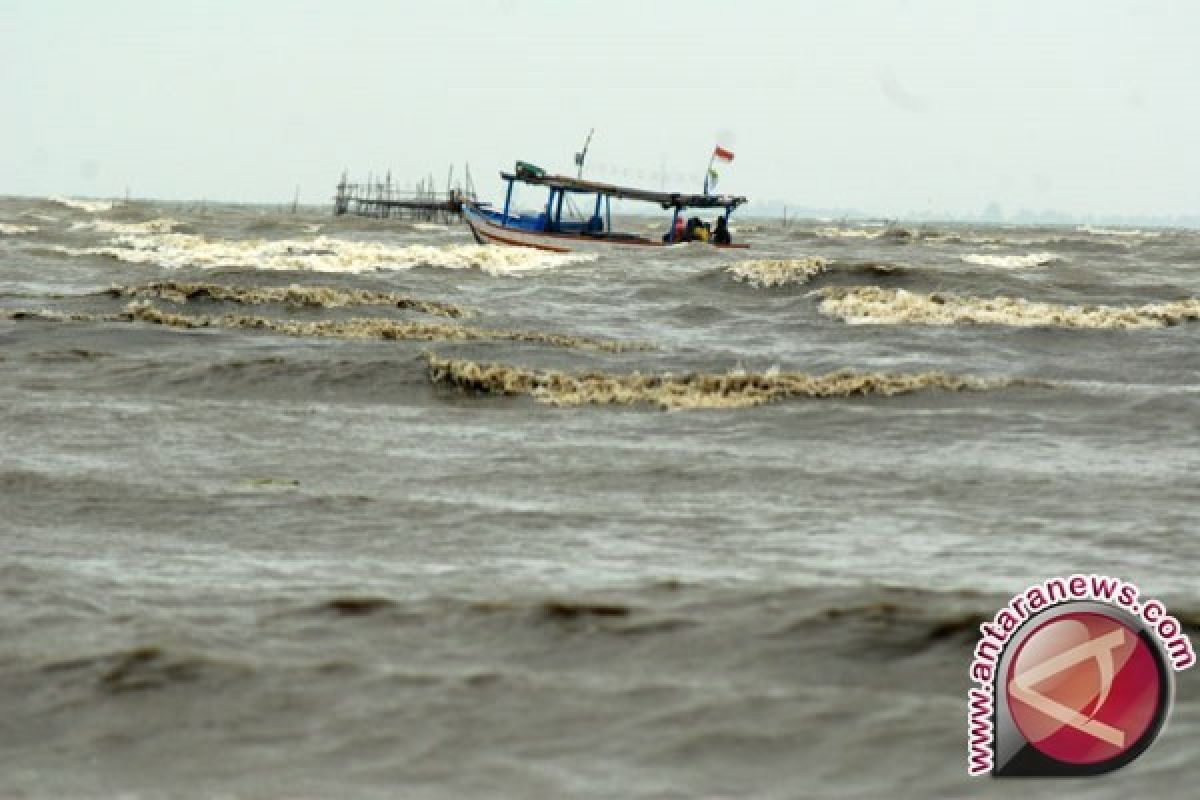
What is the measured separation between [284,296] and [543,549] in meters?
18.9

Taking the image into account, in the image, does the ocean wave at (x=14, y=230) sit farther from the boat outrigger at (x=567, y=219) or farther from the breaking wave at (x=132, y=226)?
the boat outrigger at (x=567, y=219)

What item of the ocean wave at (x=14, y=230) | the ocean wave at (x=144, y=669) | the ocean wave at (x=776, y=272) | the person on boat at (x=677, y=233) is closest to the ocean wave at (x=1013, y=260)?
the person on boat at (x=677, y=233)

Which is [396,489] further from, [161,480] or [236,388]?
[236,388]

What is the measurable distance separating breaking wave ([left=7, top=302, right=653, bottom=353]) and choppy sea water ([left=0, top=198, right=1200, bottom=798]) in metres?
0.17

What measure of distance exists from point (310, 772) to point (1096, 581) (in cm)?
431

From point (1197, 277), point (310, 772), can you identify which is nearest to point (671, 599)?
point (310, 772)

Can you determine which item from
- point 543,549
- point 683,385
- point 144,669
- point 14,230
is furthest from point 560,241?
point 144,669

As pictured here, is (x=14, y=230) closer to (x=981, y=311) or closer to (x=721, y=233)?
(x=721, y=233)

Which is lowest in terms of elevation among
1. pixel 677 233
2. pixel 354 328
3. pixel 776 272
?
pixel 354 328

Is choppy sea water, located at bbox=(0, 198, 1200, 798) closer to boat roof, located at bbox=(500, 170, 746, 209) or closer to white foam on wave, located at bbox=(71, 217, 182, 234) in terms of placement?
boat roof, located at bbox=(500, 170, 746, 209)

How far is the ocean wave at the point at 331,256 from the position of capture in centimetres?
3897

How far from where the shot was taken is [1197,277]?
138ft

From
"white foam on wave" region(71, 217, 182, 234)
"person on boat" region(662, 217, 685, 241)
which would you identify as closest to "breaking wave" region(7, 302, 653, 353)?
"person on boat" region(662, 217, 685, 241)

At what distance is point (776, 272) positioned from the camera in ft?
110
